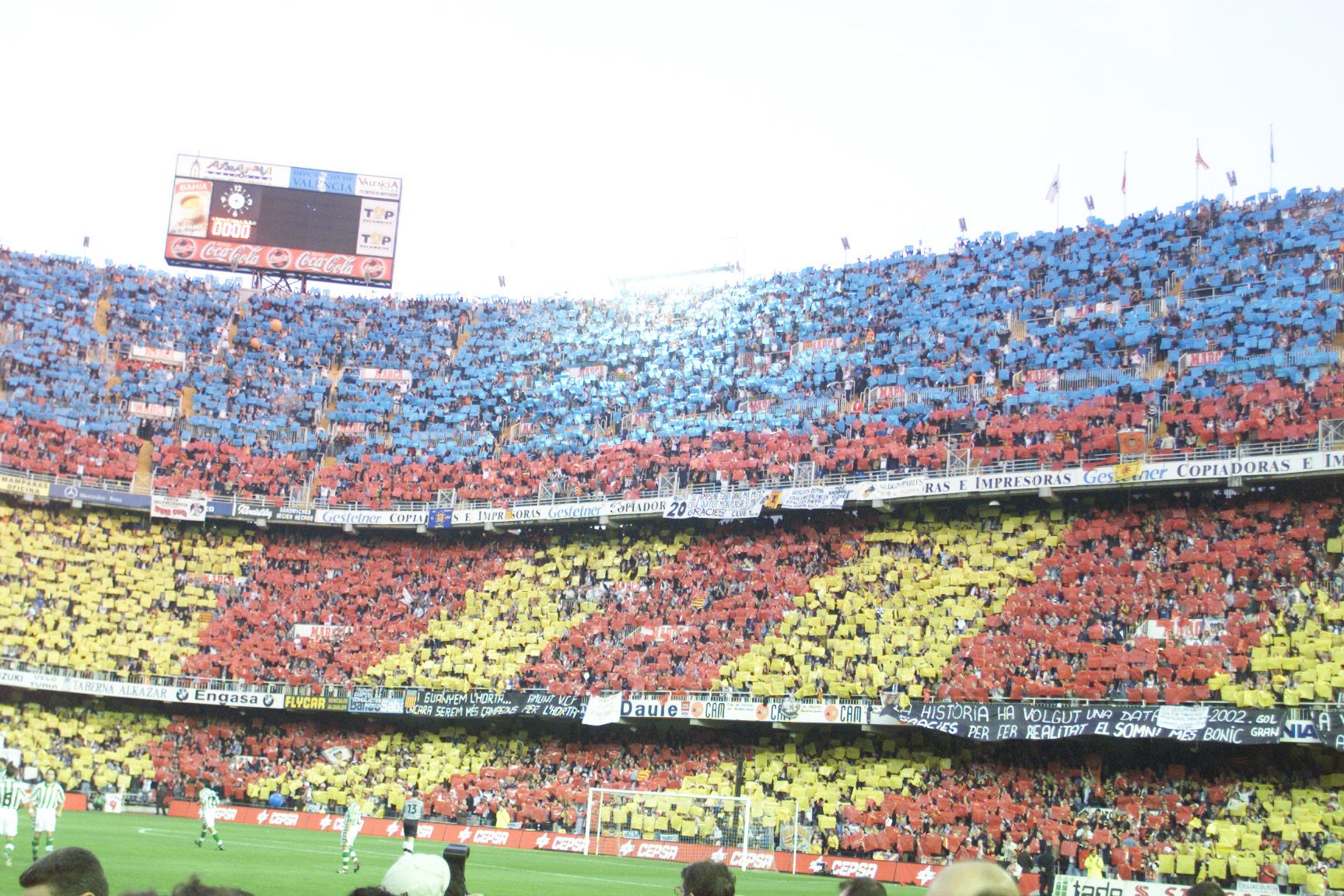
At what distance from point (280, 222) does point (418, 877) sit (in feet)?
214

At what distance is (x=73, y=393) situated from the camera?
59000 mm

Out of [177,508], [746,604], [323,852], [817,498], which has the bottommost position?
[323,852]

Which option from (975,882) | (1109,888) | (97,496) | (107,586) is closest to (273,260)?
(97,496)

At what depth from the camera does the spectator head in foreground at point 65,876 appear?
18.1 ft

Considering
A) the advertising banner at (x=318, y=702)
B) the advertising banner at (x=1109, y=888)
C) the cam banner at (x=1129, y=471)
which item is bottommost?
the advertising banner at (x=1109, y=888)

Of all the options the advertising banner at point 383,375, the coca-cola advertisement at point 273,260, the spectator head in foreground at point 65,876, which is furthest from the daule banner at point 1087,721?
the coca-cola advertisement at point 273,260

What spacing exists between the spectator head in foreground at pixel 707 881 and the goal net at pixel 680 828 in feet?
103

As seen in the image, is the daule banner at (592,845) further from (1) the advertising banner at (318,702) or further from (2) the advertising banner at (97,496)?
(2) the advertising banner at (97,496)

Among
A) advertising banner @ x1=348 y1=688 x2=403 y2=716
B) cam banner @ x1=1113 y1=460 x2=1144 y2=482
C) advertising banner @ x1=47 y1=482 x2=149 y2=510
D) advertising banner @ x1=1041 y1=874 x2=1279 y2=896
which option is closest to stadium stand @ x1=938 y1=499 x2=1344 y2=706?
cam banner @ x1=1113 y1=460 x2=1144 y2=482

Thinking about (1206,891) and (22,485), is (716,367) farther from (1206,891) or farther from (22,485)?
Answer: (1206,891)

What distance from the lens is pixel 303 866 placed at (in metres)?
30.3

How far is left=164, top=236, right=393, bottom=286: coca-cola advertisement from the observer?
68.0 meters

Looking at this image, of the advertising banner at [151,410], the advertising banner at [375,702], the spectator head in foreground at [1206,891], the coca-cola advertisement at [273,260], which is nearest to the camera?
the spectator head in foreground at [1206,891]

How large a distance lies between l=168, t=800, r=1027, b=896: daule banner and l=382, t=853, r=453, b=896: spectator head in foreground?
26114 mm
